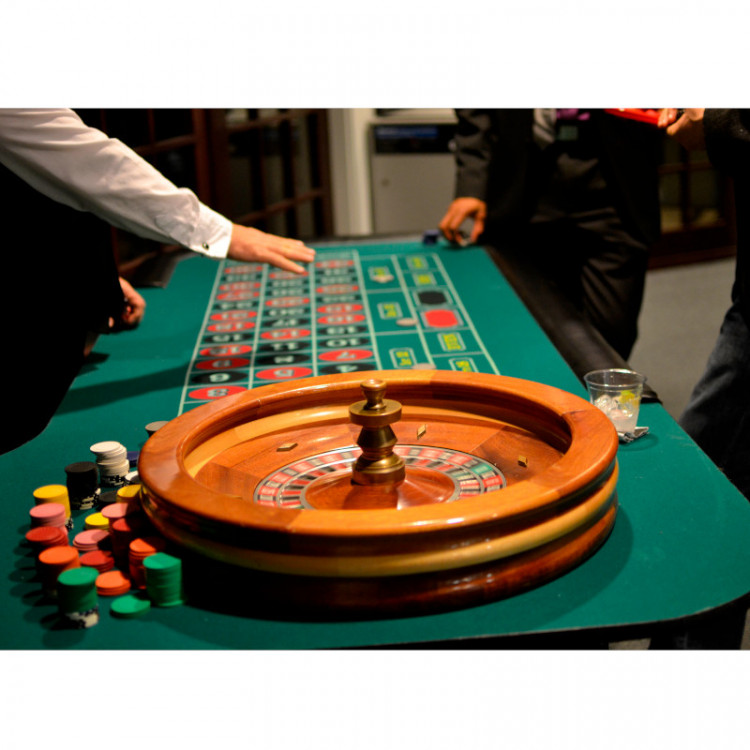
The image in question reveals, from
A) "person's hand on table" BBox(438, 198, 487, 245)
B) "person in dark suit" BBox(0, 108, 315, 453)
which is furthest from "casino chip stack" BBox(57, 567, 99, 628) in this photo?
"person's hand on table" BBox(438, 198, 487, 245)

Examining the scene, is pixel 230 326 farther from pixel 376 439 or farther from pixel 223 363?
pixel 376 439

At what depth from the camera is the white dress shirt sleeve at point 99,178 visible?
1784mm

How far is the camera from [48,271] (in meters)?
2.11

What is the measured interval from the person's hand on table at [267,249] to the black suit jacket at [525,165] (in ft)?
4.17

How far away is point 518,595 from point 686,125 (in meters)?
1.44

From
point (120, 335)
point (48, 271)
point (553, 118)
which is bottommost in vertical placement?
point (120, 335)

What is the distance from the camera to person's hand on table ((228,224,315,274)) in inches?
81.8

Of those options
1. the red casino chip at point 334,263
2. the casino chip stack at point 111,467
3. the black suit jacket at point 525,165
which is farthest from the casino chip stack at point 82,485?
the black suit jacket at point 525,165

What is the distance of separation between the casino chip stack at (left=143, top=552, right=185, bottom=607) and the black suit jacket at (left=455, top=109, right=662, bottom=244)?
7.51 feet

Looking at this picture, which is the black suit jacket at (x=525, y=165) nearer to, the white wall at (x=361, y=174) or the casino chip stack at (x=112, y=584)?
the casino chip stack at (x=112, y=584)

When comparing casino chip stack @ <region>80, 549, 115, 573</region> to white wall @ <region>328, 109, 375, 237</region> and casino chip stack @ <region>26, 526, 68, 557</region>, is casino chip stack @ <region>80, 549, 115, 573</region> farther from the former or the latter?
white wall @ <region>328, 109, 375, 237</region>

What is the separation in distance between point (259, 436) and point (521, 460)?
1.39 feet

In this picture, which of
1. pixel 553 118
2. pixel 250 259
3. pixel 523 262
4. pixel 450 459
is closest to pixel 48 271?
pixel 250 259

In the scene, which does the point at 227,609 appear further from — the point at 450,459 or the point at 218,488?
the point at 450,459
